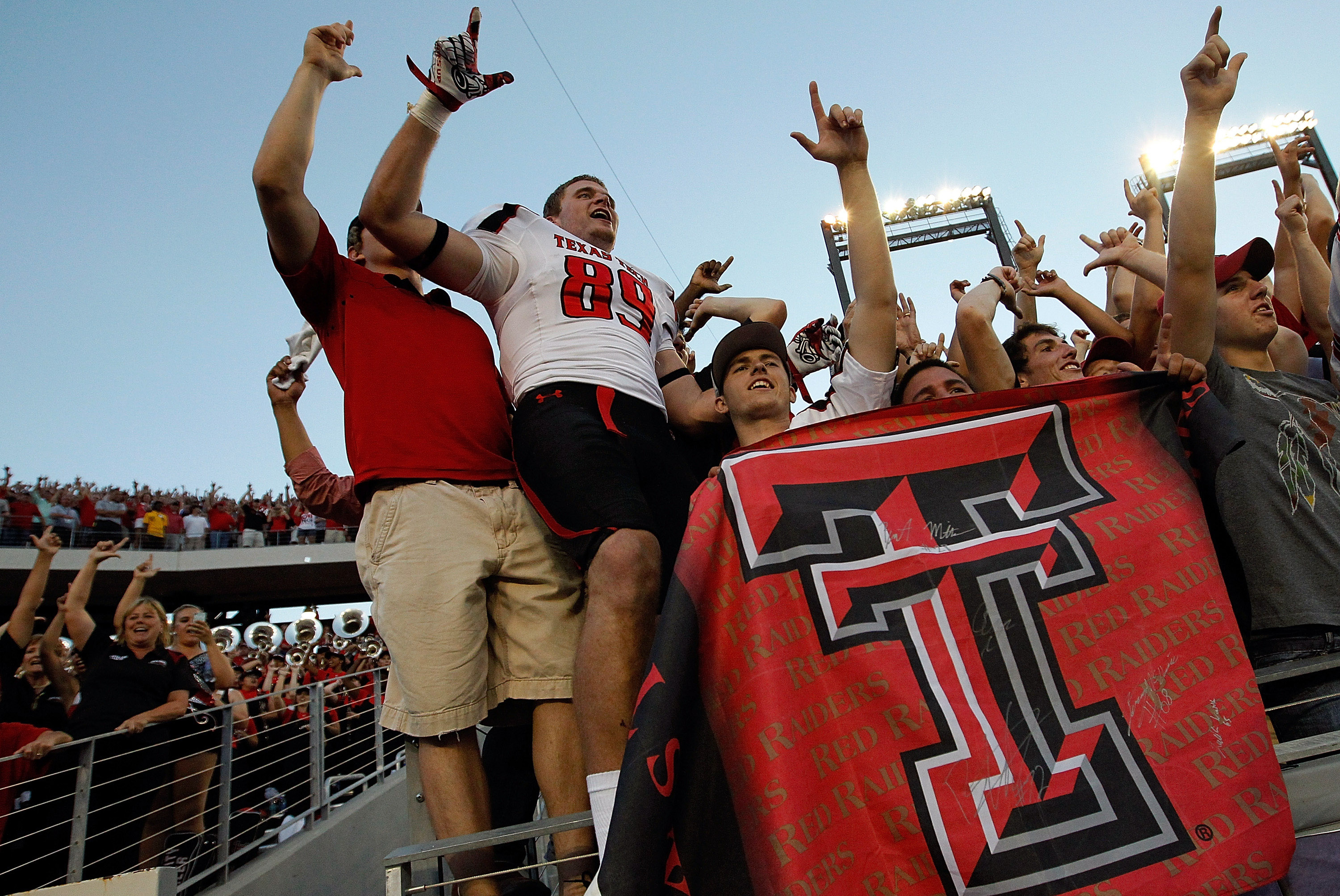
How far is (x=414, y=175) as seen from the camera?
2.15 m

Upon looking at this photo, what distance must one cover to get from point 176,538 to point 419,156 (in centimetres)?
2131

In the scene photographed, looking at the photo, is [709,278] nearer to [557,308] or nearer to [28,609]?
[557,308]

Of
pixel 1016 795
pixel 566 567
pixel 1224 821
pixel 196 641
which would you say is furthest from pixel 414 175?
pixel 196 641

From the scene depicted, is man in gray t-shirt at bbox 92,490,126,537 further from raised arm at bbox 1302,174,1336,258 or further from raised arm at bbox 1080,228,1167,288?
raised arm at bbox 1302,174,1336,258

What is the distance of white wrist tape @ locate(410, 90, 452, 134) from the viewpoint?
6.98 feet

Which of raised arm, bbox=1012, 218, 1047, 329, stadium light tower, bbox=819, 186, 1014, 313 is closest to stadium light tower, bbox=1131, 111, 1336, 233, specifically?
stadium light tower, bbox=819, 186, 1014, 313

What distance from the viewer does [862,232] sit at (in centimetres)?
265

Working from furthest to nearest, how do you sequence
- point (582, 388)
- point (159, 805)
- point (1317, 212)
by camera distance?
1. point (159, 805)
2. point (1317, 212)
3. point (582, 388)

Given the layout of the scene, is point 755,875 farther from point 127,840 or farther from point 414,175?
point 127,840

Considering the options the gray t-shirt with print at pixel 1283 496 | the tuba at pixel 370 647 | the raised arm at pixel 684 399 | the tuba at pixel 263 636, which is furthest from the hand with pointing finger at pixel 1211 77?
the tuba at pixel 263 636

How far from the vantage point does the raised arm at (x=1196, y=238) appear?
7.43 ft

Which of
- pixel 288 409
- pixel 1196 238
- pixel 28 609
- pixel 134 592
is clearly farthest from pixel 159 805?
pixel 1196 238

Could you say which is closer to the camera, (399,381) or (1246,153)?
(399,381)

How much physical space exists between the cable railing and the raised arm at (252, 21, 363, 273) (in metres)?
17.2
